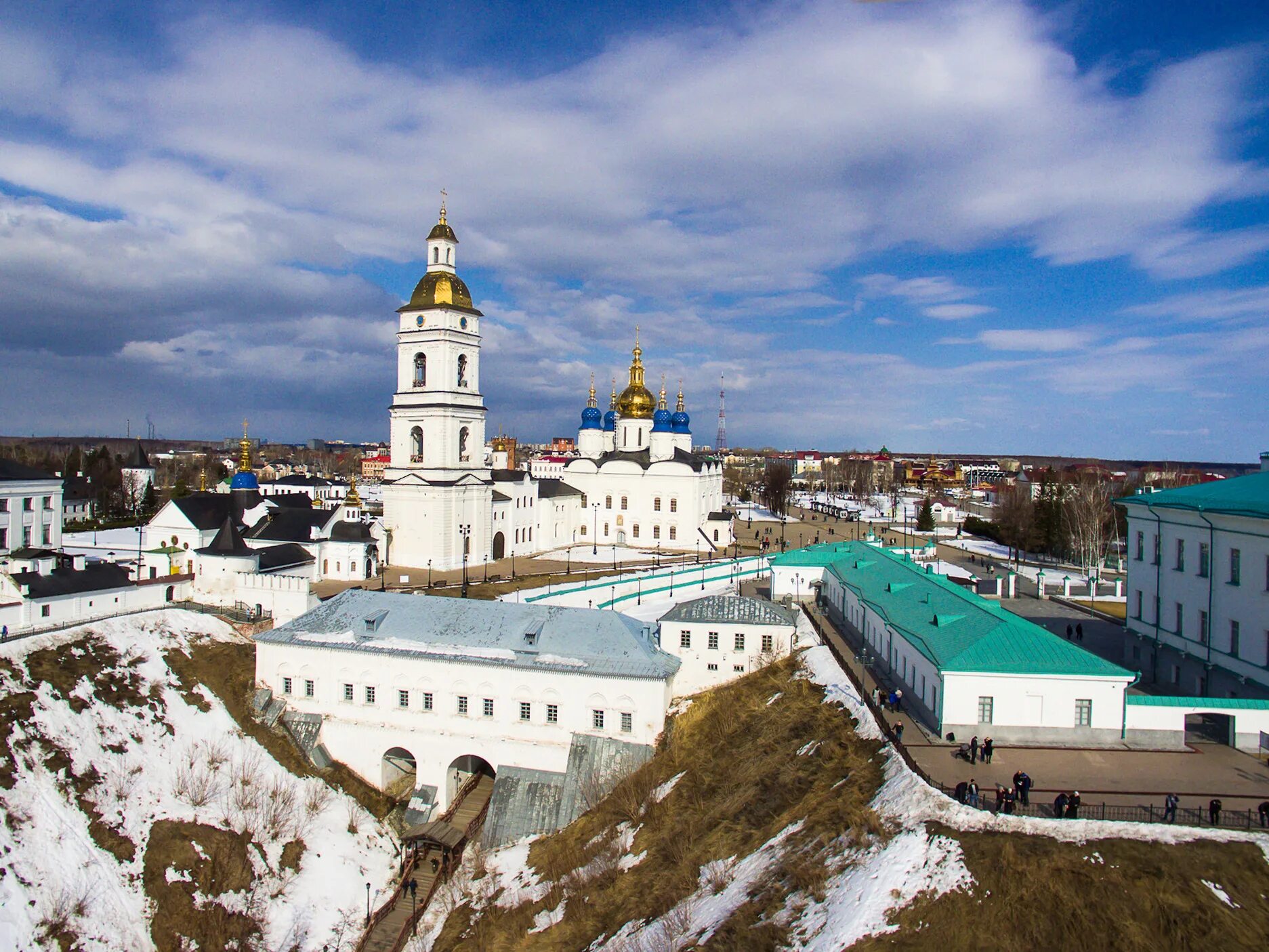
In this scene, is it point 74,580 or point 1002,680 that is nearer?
point 1002,680

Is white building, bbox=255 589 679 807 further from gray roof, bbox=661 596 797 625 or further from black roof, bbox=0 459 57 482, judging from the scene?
black roof, bbox=0 459 57 482

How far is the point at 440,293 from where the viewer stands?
42.0 meters

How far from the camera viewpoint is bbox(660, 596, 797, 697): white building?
25109 millimetres

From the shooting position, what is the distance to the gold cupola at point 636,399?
190 feet

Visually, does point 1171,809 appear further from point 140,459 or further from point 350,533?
point 140,459

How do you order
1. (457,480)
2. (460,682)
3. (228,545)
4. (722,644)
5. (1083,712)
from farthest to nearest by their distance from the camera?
(457,480)
(228,545)
(722,644)
(460,682)
(1083,712)

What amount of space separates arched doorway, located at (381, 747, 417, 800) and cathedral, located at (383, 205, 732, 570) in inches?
570

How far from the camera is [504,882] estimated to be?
67.6ft

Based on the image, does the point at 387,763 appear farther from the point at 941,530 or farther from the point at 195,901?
the point at 941,530

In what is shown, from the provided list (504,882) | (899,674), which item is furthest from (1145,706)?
(504,882)

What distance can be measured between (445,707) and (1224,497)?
73.3 ft

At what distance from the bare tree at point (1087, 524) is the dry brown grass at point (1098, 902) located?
3521 centimetres

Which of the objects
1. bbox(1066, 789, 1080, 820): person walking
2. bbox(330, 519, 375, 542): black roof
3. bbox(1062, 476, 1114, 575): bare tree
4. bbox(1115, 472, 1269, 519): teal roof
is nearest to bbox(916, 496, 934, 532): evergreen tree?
bbox(1062, 476, 1114, 575): bare tree

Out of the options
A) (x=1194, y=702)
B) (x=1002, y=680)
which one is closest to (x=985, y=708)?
(x=1002, y=680)
